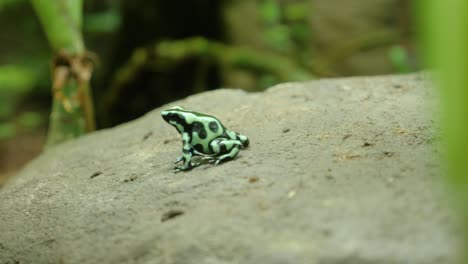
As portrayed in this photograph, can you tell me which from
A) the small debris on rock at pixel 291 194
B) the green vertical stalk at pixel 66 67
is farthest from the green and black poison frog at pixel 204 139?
the green vertical stalk at pixel 66 67

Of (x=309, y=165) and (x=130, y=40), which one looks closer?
(x=309, y=165)

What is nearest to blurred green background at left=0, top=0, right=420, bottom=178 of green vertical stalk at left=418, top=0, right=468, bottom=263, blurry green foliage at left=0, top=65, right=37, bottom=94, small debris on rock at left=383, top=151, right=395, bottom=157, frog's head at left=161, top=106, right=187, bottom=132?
blurry green foliage at left=0, top=65, right=37, bottom=94

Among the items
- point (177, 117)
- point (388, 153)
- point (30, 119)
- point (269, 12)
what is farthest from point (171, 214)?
point (30, 119)

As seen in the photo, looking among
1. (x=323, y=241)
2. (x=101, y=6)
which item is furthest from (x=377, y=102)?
(x=101, y=6)

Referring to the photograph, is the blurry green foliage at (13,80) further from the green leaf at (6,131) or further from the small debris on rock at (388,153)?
the small debris on rock at (388,153)

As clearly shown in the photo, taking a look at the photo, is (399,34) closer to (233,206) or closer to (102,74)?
(102,74)

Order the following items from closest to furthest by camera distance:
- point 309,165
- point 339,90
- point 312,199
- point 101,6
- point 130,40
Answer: point 312,199 < point 309,165 < point 339,90 < point 130,40 < point 101,6

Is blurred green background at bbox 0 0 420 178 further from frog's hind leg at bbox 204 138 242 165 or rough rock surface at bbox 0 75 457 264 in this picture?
frog's hind leg at bbox 204 138 242 165

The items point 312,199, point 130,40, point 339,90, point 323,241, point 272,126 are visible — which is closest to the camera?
point 323,241
